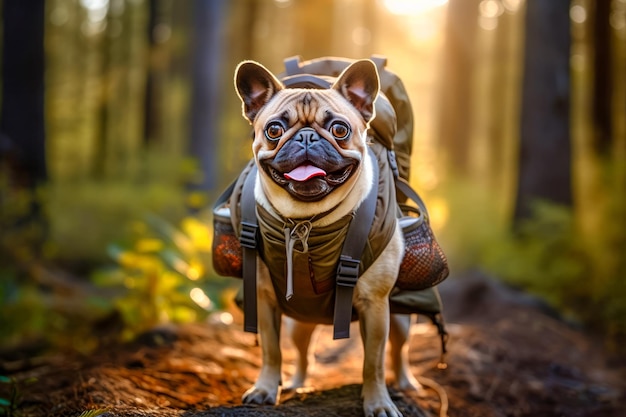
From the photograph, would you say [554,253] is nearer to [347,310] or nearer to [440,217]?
[440,217]

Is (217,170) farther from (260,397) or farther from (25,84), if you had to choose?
(260,397)

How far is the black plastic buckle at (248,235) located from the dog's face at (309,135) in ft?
0.74

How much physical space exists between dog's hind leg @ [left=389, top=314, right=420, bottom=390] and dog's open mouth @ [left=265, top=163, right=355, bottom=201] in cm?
152

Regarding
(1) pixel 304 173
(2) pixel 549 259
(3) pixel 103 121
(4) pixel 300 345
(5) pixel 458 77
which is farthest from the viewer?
(3) pixel 103 121

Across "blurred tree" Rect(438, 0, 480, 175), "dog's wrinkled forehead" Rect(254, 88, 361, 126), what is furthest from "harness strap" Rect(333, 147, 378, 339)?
"blurred tree" Rect(438, 0, 480, 175)

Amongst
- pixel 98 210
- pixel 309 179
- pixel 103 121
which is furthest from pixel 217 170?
pixel 309 179

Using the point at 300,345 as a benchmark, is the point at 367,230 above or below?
above

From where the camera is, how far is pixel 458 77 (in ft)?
56.8

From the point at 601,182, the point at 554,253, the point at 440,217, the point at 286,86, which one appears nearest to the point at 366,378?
the point at 286,86

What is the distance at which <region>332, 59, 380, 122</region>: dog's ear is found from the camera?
3553mm

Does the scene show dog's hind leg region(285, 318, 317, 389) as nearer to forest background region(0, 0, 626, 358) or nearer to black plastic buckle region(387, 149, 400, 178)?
black plastic buckle region(387, 149, 400, 178)

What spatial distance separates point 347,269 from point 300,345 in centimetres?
125

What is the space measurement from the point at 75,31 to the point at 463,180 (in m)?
18.0

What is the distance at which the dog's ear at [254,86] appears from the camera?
358 cm
